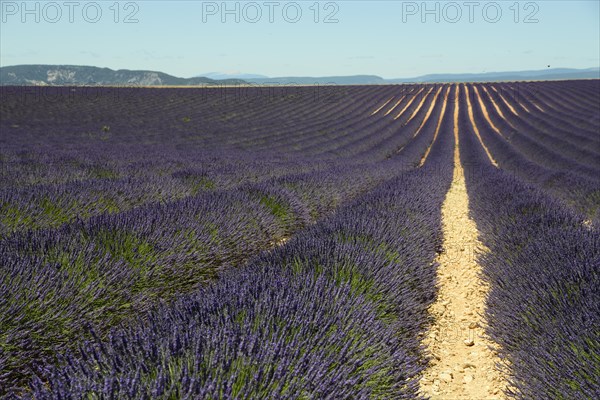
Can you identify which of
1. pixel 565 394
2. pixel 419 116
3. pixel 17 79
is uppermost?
pixel 17 79

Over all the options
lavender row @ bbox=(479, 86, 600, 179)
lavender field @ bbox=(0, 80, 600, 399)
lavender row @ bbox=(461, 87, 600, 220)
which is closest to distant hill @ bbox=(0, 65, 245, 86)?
lavender row @ bbox=(479, 86, 600, 179)

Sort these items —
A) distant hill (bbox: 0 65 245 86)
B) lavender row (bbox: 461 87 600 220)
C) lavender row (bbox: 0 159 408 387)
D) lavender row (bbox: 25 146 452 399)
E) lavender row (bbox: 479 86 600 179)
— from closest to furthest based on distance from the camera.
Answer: lavender row (bbox: 25 146 452 399)
lavender row (bbox: 0 159 408 387)
lavender row (bbox: 461 87 600 220)
lavender row (bbox: 479 86 600 179)
distant hill (bbox: 0 65 245 86)

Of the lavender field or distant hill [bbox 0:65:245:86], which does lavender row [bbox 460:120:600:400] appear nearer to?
the lavender field

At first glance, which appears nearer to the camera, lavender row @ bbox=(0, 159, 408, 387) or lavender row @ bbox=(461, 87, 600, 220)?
lavender row @ bbox=(0, 159, 408, 387)

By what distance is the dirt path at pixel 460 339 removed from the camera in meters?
2.45

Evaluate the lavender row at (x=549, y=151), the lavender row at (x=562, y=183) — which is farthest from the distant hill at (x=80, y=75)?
the lavender row at (x=562, y=183)

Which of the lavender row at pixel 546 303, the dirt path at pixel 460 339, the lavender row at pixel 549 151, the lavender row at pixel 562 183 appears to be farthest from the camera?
the lavender row at pixel 549 151

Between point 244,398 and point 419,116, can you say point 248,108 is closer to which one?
point 419,116

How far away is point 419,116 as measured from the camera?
29.2 meters

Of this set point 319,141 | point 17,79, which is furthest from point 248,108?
point 17,79

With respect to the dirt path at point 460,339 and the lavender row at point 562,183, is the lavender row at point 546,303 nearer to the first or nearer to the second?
the dirt path at point 460,339

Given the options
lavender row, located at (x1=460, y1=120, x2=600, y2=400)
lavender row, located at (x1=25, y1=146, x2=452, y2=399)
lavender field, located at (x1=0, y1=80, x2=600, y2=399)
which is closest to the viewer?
lavender row, located at (x1=25, y1=146, x2=452, y2=399)

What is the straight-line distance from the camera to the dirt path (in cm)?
245

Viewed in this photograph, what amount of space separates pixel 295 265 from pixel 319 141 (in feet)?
45.2
